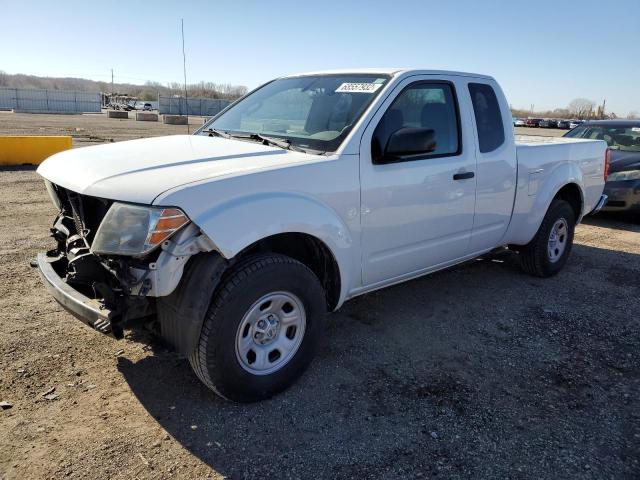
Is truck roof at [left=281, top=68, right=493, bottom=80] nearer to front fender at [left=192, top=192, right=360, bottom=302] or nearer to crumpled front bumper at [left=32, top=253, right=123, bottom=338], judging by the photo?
front fender at [left=192, top=192, right=360, bottom=302]

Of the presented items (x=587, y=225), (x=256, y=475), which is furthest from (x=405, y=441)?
(x=587, y=225)

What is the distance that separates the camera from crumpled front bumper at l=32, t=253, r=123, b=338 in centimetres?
254

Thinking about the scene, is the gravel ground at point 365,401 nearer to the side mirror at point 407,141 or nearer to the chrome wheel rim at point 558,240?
the chrome wheel rim at point 558,240

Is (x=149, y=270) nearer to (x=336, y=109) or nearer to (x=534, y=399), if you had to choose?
(x=336, y=109)

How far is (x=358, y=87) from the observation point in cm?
370

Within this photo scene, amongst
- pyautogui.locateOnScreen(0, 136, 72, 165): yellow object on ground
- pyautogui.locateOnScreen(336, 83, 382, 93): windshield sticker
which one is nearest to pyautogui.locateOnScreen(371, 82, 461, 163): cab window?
pyautogui.locateOnScreen(336, 83, 382, 93): windshield sticker

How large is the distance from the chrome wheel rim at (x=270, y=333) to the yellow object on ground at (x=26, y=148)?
10873 millimetres

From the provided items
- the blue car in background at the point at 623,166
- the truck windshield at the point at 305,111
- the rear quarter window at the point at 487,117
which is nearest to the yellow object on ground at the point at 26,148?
the truck windshield at the point at 305,111

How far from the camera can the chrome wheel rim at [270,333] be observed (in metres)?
2.89

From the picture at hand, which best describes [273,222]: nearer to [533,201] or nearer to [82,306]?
[82,306]

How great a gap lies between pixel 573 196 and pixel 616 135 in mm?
4613

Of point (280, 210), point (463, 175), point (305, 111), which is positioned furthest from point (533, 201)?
point (280, 210)

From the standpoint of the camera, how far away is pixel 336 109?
143 inches

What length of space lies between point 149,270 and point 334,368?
5.00ft
